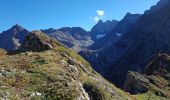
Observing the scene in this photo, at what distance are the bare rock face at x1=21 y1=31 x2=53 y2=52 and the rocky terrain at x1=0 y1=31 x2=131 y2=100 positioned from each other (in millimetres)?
1971

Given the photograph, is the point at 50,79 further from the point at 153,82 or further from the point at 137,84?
the point at 153,82

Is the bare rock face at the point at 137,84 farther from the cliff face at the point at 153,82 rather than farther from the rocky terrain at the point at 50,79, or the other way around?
the rocky terrain at the point at 50,79

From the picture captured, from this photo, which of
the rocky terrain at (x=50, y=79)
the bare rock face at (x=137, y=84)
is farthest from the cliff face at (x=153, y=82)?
the rocky terrain at (x=50, y=79)

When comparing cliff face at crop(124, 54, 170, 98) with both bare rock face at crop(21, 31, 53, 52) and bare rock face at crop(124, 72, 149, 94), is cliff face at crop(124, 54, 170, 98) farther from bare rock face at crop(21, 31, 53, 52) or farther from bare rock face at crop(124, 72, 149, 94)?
bare rock face at crop(21, 31, 53, 52)

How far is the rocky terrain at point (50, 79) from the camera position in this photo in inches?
1051

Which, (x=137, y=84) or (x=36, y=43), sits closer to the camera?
(x=36, y=43)

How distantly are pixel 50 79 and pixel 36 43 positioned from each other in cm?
1273

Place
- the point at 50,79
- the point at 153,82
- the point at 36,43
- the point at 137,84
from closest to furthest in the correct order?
1. the point at 50,79
2. the point at 36,43
3. the point at 153,82
4. the point at 137,84

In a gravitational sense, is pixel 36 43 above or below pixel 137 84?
above

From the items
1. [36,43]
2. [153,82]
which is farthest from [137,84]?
[36,43]

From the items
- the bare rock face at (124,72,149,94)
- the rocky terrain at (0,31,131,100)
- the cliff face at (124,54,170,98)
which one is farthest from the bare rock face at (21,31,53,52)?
the bare rock face at (124,72,149,94)

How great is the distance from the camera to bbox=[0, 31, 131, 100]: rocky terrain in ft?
87.6

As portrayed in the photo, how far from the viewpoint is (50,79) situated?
29.3 metres

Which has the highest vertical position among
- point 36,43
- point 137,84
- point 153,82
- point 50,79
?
point 36,43
